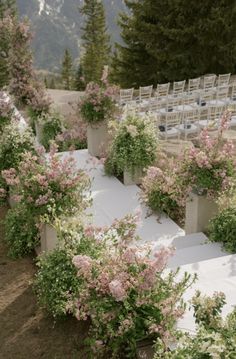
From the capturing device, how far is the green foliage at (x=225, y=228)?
6.32 metres

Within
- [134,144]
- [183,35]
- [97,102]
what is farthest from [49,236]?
[183,35]

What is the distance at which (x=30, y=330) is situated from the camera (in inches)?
216

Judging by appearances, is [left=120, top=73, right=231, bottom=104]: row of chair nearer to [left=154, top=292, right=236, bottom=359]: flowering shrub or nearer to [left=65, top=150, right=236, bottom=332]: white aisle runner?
[left=65, top=150, right=236, bottom=332]: white aisle runner

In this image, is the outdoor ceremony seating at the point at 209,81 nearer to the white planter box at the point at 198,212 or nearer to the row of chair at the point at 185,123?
the row of chair at the point at 185,123

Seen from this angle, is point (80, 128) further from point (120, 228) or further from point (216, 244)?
point (120, 228)

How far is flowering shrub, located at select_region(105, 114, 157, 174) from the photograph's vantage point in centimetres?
858

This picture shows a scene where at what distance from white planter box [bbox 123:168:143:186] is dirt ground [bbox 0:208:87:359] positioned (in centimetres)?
313

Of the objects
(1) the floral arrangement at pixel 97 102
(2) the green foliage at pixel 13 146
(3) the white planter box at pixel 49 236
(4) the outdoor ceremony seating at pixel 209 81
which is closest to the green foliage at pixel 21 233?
(3) the white planter box at pixel 49 236

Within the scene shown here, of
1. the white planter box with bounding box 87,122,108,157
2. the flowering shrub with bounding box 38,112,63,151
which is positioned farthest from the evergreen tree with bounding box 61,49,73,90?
the white planter box with bounding box 87,122,108,157

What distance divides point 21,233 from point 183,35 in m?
15.8

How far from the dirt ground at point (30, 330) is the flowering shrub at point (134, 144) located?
3055 mm

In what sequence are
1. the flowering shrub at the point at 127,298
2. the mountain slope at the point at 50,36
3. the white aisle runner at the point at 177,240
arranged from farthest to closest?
1. the mountain slope at the point at 50,36
2. the white aisle runner at the point at 177,240
3. the flowering shrub at the point at 127,298

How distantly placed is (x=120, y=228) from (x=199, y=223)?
2.36 meters

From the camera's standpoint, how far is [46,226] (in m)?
6.48
